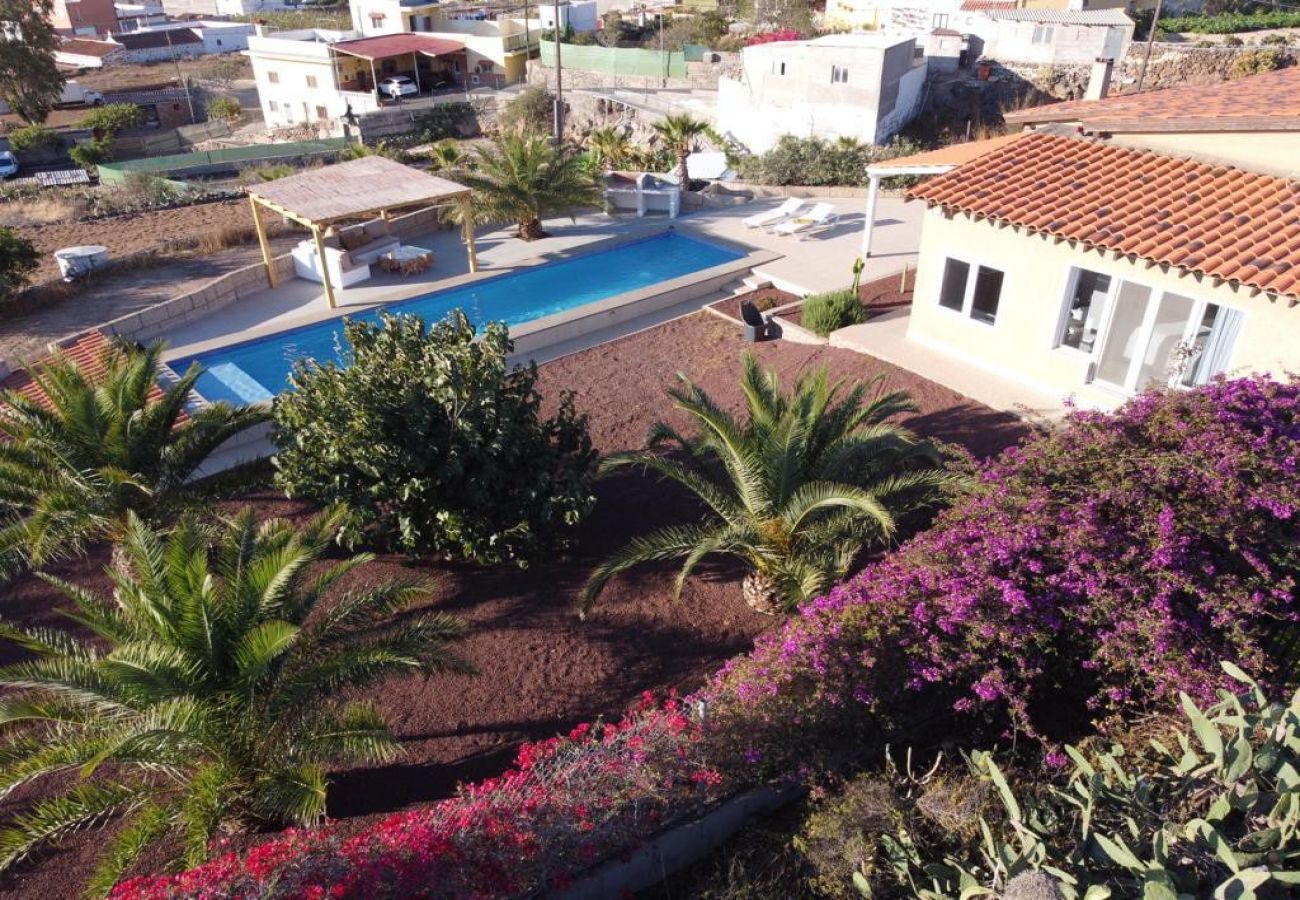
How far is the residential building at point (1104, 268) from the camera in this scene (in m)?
11.7

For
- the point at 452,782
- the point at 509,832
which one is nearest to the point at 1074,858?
the point at 509,832

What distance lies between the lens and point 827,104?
108 ft

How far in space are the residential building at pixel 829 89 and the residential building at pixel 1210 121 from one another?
16704mm

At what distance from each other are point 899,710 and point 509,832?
3.51m

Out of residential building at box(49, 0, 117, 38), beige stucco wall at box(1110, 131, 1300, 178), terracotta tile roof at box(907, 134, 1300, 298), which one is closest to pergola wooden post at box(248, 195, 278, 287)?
terracotta tile roof at box(907, 134, 1300, 298)

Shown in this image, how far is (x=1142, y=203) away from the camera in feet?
43.2

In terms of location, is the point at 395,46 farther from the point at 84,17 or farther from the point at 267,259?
the point at 84,17

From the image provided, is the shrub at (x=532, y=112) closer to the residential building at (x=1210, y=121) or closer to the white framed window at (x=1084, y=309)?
the residential building at (x=1210, y=121)

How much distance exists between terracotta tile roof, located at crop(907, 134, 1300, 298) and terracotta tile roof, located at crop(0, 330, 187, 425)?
14.1m

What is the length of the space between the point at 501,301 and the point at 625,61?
1226 inches

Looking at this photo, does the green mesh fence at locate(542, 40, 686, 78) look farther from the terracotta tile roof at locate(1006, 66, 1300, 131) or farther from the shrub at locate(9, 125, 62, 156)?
the terracotta tile roof at locate(1006, 66, 1300, 131)

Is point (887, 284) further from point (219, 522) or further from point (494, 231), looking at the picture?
point (219, 522)

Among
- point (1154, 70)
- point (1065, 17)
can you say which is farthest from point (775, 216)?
point (1065, 17)

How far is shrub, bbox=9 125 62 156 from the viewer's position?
49906mm
